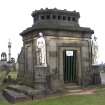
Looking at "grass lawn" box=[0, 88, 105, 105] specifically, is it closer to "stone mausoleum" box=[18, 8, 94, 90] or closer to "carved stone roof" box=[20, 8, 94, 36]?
"stone mausoleum" box=[18, 8, 94, 90]

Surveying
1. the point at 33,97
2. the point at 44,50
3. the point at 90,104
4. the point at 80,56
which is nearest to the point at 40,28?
the point at 44,50

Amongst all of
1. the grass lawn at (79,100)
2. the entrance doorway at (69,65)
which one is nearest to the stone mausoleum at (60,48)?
the entrance doorway at (69,65)

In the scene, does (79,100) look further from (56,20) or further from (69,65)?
(56,20)

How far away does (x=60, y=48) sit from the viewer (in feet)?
70.3

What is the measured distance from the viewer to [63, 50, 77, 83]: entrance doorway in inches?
866

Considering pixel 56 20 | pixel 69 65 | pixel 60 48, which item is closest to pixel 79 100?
pixel 60 48

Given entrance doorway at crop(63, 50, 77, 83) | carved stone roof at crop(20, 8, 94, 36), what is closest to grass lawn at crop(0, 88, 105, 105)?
entrance doorway at crop(63, 50, 77, 83)

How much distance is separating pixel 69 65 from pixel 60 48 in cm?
181

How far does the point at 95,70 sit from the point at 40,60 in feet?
18.4

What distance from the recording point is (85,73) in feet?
74.0

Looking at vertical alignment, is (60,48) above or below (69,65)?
above

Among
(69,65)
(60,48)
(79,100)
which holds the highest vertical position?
(60,48)

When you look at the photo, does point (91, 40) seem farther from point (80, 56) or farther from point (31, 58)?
point (31, 58)

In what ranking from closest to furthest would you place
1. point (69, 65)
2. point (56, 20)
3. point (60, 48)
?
point (60, 48)
point (56, 20)
point (69, 65)
